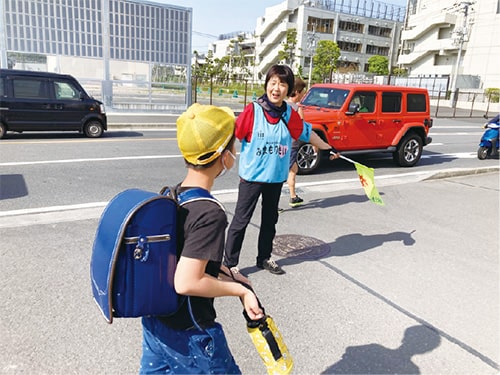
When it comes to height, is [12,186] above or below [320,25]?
below

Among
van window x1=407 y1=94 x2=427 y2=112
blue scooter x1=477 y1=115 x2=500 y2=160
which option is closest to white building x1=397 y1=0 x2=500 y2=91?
blue scooter x1=477 y1=115 x2=500 y2=160

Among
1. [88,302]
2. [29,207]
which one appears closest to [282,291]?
[88,302]

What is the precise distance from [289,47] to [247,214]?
66136 millimetres

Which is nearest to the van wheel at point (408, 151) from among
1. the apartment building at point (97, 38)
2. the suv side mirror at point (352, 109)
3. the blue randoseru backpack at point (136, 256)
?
the suv side mirror at point (352, 109)

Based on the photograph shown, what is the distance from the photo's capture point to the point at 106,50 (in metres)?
19.8

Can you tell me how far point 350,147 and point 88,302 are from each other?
734 cm

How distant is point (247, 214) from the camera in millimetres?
3805

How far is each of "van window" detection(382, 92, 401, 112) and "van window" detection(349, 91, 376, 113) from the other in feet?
1.04

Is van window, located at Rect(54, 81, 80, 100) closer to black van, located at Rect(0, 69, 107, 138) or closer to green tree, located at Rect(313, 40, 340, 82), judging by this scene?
black van, located at Rect(0, 69, 107, 138)

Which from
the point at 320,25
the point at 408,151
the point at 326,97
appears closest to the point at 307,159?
the point at 326,97

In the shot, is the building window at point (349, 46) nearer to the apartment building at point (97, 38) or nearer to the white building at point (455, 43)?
the white building at point (455, 43)

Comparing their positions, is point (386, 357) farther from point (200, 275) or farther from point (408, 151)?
point (408, 151)

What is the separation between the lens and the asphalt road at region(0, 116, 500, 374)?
281 cm

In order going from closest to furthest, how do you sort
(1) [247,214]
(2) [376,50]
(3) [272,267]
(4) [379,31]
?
(1) [247,214], (3) [272,267], (4) [379,31], (2) [376,50]
